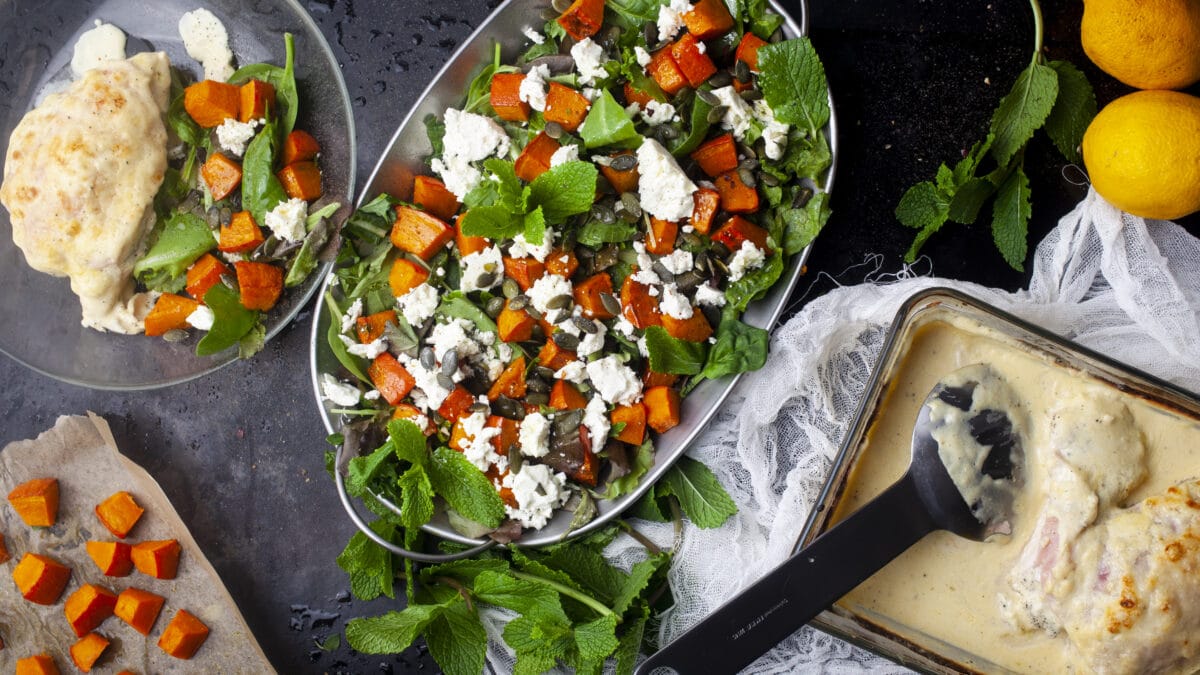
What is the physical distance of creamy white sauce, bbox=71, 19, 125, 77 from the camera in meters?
2.45

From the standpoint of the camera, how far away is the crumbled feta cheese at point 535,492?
2.16 m

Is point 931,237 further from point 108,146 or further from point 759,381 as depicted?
point 108,146

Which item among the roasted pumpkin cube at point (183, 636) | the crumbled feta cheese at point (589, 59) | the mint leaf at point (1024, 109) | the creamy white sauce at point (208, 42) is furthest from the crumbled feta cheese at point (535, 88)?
the roasted pumpkin cube at point (183, 636)

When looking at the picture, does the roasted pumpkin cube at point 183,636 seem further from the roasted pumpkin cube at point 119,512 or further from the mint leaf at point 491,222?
the mint leaf at point 491,222

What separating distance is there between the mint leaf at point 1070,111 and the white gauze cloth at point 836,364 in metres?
0.13

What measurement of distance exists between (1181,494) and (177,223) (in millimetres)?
2277

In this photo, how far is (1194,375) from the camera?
6.91ft

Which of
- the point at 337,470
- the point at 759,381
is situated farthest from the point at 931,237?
the point at 337,470

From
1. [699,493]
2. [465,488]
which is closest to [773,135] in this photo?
[699,493]

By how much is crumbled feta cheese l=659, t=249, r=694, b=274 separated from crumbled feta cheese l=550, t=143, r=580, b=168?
302mm

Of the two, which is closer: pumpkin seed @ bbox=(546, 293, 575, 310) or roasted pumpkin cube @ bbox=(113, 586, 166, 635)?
pumpkin seed @ bbox=(546, 293, 575, 310)

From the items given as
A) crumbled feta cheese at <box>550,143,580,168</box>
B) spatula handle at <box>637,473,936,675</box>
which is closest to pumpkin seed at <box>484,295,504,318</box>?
crumbled feta cheese at <box>550,143,580,168</box>

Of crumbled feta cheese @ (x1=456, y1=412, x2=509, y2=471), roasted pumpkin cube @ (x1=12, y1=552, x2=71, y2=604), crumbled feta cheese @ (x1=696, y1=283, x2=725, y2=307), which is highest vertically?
crumbled feta cheese @ (x1=696, y1=283, x2=725, y2=307)

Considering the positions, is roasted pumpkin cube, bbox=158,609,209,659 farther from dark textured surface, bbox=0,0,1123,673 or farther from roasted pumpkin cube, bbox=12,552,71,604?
roasted pumpkin cube, bbox=12,552,71,604
